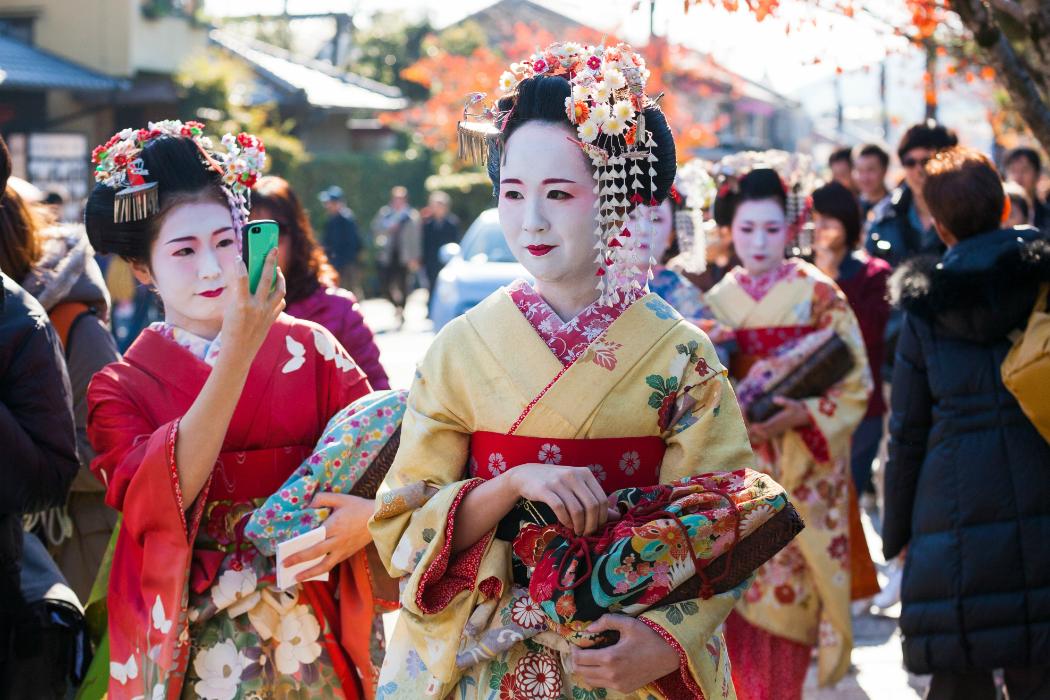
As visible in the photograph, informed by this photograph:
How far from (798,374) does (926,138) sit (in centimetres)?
305

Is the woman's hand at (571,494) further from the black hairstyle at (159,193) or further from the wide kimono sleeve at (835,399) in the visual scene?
the wide kimono sleeve at (835,399)

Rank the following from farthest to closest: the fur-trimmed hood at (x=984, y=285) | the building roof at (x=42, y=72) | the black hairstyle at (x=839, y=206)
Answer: the building roof at (x=42, y=72), the black hairstyle at (x=839, y=206), the fur-trimmed hood at (x=984, y=285)

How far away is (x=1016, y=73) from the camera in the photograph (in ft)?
15.5

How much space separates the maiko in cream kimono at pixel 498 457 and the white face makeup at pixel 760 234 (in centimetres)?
263

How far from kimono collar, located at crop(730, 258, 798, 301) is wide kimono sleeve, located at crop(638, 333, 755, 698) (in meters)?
2.71

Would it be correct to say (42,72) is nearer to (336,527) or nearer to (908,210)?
(908,210)

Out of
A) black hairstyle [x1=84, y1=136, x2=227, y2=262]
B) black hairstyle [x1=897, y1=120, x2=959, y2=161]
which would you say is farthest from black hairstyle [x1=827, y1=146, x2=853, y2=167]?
black hairstyle [x1=84, y1=136, x2=227, y2=262]

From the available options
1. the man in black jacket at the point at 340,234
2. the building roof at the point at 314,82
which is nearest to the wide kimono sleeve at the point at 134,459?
the man in black jacket at the point at 340,234

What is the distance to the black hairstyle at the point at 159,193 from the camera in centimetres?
348

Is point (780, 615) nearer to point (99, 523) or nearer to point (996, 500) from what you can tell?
point (996, 500)

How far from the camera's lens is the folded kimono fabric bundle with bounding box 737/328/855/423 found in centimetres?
536

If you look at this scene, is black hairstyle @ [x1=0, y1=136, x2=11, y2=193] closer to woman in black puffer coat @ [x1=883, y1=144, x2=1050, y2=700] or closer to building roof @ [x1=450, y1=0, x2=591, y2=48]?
woman in black puffer coat @ [x1=883, y1=144, x2=1050, y2=700]

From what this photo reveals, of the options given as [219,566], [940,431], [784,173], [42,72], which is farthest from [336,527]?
[42,72]

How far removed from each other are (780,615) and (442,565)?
2826 mm
